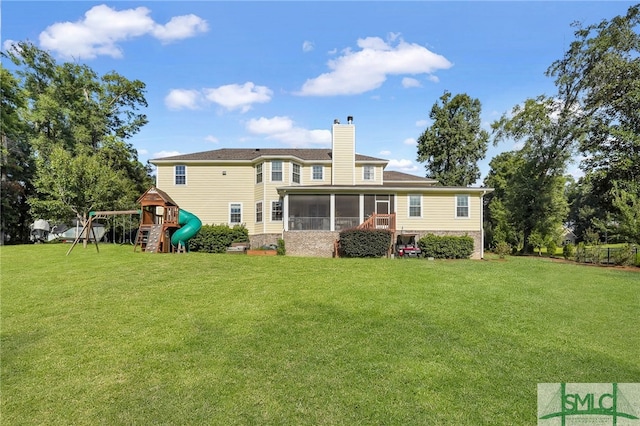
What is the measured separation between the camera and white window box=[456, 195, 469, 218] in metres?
22.2

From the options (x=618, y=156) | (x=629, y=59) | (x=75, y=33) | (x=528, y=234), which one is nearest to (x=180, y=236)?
(x=75, y=33)

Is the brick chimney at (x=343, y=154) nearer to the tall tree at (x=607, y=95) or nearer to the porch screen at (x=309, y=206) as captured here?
the porch screen at (x=309, y=206)

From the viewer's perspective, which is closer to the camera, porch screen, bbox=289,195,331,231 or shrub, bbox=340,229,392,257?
shrub, bbox=340,229,392,257

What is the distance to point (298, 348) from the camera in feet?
17.9

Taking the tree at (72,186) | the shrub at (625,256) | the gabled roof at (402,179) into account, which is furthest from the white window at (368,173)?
the tree at (72,186)

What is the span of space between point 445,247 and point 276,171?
37.6 feet

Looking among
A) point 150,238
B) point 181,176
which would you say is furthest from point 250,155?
point 150,238

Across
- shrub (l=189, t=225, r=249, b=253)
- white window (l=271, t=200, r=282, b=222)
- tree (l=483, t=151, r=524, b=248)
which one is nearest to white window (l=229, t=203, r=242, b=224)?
shrub (l=189, t=225, r=249, b=253)

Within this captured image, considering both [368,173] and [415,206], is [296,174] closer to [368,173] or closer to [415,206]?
[368,173]

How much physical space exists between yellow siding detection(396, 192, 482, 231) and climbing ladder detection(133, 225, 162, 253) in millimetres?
13609

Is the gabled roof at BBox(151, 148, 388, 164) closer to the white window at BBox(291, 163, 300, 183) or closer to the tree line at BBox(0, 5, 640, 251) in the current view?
the white window at BBox(291, 163, 300, 183)

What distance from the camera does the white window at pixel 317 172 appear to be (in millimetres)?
25062

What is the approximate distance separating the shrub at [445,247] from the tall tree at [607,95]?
982cm

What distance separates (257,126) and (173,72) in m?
18.7
